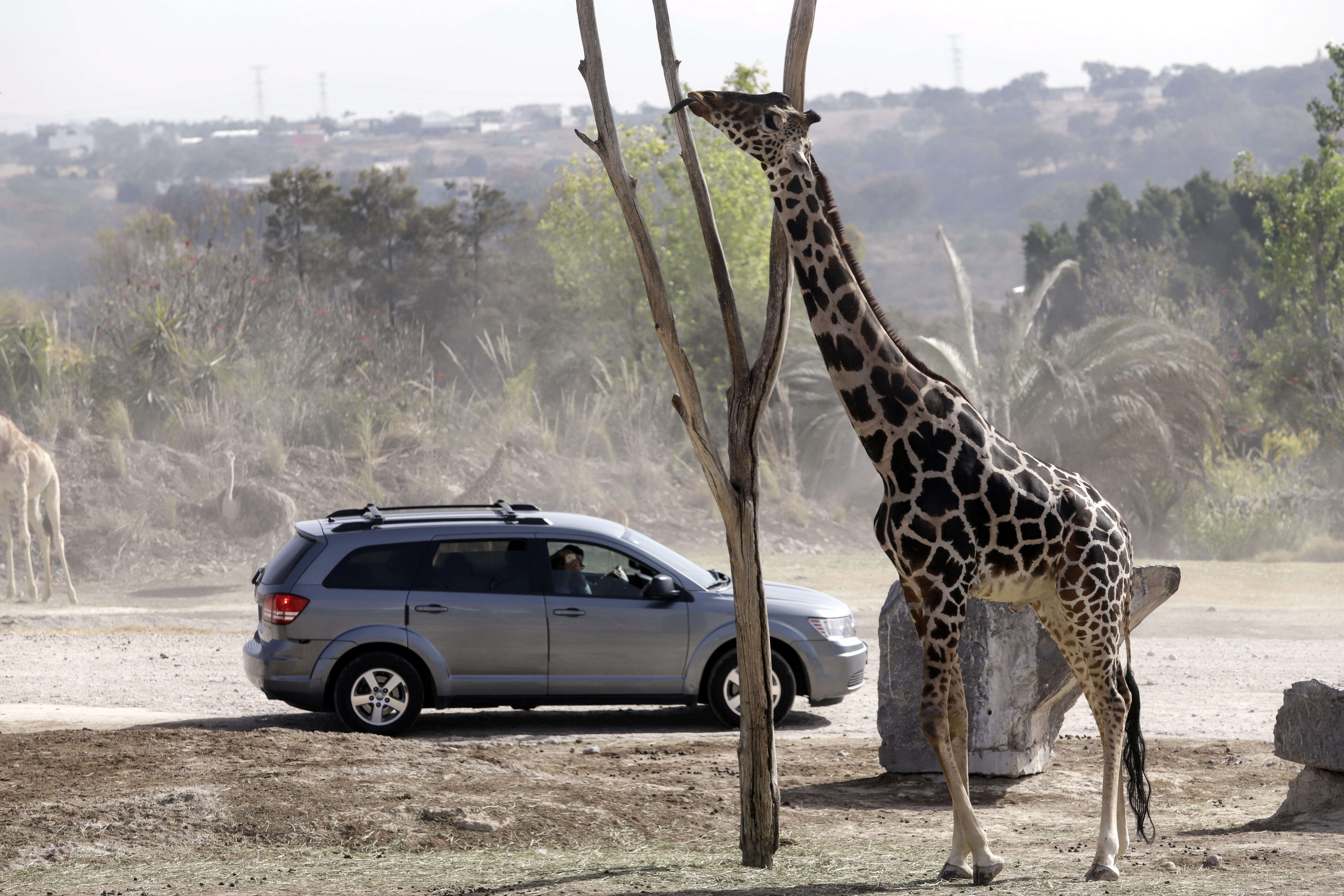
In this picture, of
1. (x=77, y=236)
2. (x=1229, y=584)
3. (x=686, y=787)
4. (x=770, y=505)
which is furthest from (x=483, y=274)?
(x=77, y=236)

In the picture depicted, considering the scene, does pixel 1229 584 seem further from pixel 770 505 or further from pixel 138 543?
pixel 138 543

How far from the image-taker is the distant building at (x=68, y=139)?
153m

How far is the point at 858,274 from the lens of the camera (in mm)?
6508

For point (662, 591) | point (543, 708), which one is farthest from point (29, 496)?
point (662, 591)

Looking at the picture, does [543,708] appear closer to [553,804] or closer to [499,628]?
[499,628]

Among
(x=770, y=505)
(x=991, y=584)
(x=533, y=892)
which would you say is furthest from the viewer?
(x=770, y=505)

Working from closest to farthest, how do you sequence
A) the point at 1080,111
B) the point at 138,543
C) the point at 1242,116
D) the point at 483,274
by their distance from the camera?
the point at 138,543 < the point at 483,274 < the point at 1242,116 < the point at 1080,111

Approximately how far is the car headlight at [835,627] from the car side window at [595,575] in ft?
4.32

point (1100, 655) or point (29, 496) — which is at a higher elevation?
point (1100, 655)

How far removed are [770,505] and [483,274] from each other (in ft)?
75.1

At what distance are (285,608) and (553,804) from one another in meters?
3.51

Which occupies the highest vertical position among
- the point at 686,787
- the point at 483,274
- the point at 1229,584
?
the point at 483,274

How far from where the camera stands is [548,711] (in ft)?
39.2

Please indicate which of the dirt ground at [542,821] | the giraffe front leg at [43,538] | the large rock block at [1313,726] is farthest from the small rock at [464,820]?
the giraffe front leg at [43,538]
